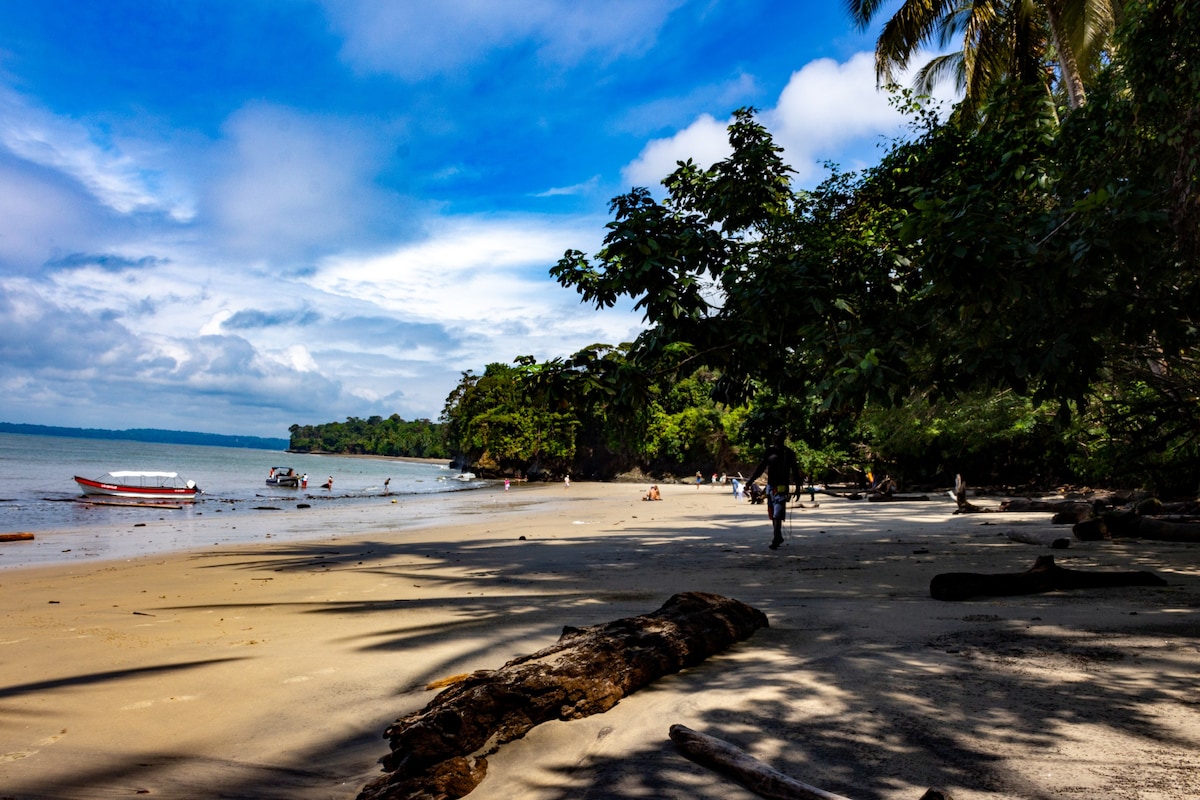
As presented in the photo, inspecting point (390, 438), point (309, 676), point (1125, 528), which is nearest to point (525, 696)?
point (309, 676)

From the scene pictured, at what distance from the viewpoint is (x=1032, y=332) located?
6.50 metres

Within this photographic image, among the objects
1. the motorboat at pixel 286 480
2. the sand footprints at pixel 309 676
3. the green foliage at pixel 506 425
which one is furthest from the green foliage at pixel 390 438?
the sand footprints at pixel 309 676

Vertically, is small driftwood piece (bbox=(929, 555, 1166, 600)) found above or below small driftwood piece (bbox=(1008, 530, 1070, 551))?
above

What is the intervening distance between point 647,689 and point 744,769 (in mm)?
1289

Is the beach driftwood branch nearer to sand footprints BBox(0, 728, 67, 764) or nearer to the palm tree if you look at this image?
sand footprints BBox(0, 728, 67, 764)

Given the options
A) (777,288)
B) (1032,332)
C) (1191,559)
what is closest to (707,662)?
(1032,332)

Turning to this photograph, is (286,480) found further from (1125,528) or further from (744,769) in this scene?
(744,769)

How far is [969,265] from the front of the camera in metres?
5.85

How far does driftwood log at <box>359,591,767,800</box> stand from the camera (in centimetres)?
287

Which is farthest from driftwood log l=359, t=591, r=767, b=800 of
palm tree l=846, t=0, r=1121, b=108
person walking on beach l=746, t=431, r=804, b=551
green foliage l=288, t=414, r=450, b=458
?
green foliage l=288, t=414, r=450, b=458

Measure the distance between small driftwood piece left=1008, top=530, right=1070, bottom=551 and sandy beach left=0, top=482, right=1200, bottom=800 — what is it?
670 millimetres

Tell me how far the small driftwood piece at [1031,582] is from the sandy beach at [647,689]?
0.63 ft

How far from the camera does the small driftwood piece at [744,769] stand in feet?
7.60

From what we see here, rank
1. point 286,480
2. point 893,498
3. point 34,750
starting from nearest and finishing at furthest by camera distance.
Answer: point 34,750 → point 893,498 → point 286,480
